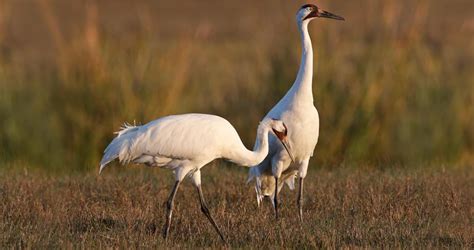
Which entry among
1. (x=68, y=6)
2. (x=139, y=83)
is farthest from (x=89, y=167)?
(x=68, y=6)

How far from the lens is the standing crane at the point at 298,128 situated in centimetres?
894

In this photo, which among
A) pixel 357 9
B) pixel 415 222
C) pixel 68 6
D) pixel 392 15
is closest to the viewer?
pixel 415 222

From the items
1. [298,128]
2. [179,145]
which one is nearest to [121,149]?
[179,145]

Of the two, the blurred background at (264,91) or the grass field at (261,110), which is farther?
the blurred background at (264,91)

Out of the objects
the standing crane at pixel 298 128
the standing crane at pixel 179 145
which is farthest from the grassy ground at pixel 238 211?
the standing crane at pixel 179 145

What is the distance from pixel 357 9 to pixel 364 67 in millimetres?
21527

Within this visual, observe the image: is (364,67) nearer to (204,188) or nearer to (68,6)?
(204,188)

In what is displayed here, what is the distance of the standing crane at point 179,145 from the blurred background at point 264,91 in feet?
12.3

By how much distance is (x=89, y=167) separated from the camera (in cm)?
1166

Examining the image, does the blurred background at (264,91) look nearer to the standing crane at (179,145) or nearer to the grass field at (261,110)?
the grass field at (261,110)

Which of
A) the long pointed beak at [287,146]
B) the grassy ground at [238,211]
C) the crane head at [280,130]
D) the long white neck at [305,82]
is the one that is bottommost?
the grassy ground at [238,211]

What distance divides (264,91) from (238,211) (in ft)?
12.6

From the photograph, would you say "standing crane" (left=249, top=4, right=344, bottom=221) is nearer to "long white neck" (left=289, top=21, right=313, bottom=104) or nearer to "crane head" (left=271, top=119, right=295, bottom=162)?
"long white neck" (left=289, top=21, right=313, bottom=104)

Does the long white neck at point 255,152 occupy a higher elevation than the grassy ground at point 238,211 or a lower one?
higher
